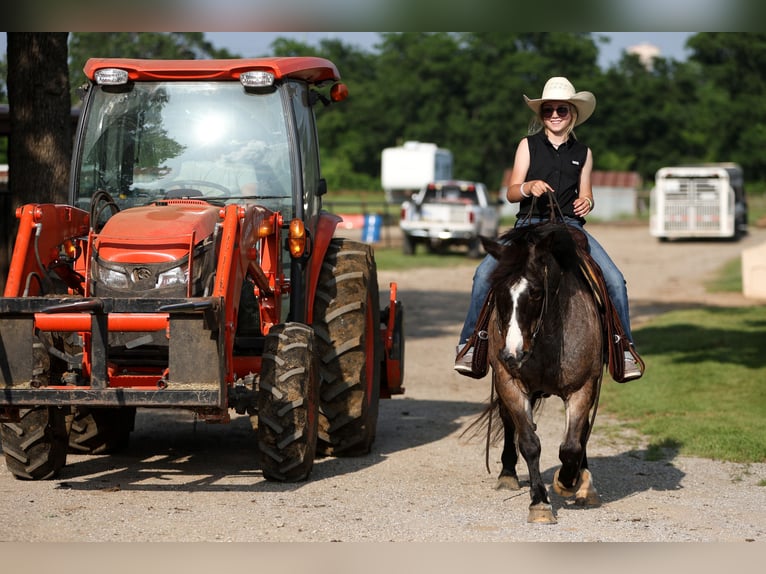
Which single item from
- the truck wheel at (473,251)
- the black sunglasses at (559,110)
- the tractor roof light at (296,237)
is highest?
the black sunglasses at (559,110)

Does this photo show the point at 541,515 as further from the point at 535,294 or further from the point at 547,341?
the point at 535,294

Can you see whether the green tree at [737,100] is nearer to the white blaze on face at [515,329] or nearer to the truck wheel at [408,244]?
the truck wheel at [408,244]

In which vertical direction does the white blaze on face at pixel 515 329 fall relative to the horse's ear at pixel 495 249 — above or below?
below

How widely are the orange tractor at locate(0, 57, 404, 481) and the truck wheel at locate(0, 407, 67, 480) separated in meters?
0.01

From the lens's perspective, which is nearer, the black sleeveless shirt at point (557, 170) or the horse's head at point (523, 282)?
the horse's head at point (523, 282)

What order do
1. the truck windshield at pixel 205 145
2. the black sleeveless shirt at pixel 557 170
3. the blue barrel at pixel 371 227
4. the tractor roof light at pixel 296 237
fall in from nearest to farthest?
1. the black sleeveless shirt at pixel 557 170
2. the tractor roof light at pixel 296 237
3. the truck windshield at pixel 205 145
4. the blue barrel at pixel 371 227

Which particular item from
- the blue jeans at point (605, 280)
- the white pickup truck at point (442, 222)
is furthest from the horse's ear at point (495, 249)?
the white pickup truck at point (442, 222)

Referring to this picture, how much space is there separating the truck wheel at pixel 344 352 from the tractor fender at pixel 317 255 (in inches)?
2.4

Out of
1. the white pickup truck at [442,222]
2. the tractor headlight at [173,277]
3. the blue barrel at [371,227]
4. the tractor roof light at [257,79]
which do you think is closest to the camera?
the tractor headlight at [173,277]

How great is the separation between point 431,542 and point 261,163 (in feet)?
12.2

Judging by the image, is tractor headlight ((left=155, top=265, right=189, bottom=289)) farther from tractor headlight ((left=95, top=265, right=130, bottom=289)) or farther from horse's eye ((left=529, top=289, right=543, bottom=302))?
horse's eye ((left=529, top=289, right=543, bottom=302))

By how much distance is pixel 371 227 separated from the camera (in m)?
41.2

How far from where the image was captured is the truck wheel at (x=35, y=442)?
9.09 metres

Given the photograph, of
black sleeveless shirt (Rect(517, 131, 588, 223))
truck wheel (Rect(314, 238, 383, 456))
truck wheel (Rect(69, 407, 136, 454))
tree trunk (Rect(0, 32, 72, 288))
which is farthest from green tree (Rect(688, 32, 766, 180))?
truck wheel (Rect(69, 407, 136, 454))
